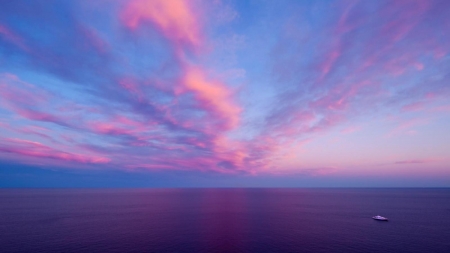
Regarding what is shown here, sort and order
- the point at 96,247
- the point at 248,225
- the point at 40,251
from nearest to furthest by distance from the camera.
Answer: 1. the point at 40,251
2. the point at 96,247
3. the point at 248,225

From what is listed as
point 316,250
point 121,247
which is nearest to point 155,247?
point 121,247

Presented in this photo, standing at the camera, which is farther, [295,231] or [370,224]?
[370,224]

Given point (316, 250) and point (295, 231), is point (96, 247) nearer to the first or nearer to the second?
point (316, 250)

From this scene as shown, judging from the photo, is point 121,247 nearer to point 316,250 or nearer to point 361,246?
point 316,250

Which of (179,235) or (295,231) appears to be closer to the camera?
(179,235)

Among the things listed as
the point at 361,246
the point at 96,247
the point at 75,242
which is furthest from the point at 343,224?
Answer: the point at 75,242

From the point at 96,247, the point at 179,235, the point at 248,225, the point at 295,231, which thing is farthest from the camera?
the point at 248,225

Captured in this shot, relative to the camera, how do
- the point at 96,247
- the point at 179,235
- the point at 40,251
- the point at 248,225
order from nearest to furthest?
the point at 40,251 < the point at 96,247 < the point at 179,235 < the point at 248,225

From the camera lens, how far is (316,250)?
66.4 metres

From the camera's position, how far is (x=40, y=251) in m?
62.7

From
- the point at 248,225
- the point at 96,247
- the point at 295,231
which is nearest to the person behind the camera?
the point at 96,247

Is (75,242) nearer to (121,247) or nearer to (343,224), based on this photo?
(121,247)

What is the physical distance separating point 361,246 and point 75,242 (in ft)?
284

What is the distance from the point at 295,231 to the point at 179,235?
1736 inches
